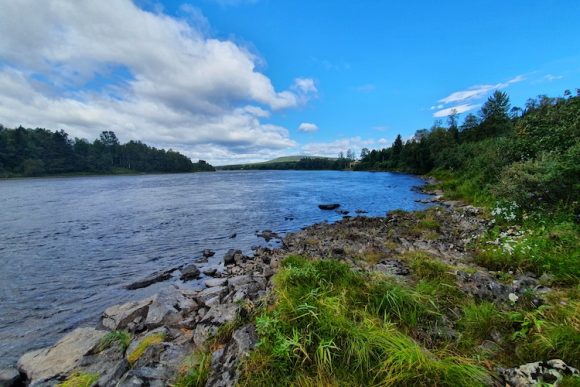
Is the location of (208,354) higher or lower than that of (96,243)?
higher

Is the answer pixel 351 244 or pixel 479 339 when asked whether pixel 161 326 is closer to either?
pixel 479 339

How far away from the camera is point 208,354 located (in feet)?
13.4

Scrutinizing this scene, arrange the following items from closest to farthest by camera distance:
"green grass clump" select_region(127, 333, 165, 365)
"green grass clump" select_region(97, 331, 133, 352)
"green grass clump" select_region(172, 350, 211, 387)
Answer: "green grass clump" select_region(172, 350, 211, 387) → "green grass clump" select_region(127, 333, 165, 365) → "green grass clump" select_region(97, 331, 133, 352)

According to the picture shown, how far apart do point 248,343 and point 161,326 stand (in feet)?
13.6

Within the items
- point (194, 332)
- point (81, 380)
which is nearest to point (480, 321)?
point (194, 332)

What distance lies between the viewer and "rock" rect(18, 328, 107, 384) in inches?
211

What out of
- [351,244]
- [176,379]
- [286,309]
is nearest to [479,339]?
[286,309]

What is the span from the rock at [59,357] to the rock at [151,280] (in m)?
3.90

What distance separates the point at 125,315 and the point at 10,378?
2.47 m

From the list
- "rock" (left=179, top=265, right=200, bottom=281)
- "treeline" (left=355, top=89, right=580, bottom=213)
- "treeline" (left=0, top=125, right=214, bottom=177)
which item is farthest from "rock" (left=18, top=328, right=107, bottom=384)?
"treeline" (left=0, top=125, right=214, bottom=177)

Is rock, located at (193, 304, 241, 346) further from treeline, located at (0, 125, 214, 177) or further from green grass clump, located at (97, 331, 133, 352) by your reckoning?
treeline, located at (0, 125, 214, 177)

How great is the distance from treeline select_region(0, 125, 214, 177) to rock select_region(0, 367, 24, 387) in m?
119

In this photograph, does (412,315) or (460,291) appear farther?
(460,291)

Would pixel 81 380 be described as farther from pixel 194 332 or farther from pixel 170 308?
pixel 170 308
